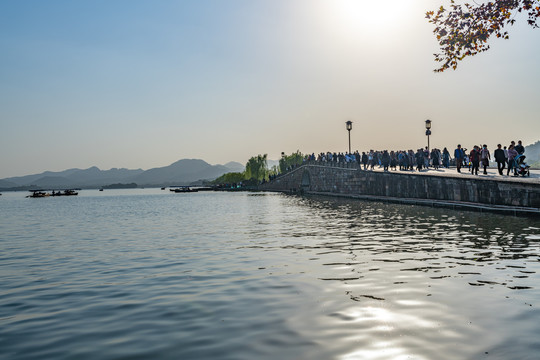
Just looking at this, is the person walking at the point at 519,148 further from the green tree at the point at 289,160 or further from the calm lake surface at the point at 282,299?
the green tree at the point at 289,160

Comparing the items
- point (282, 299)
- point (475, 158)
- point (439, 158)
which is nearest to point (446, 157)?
point (439, 158)

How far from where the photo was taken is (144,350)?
5957 millimetres

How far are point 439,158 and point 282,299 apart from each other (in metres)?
40.5

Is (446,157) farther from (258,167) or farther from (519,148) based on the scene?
(258,167)

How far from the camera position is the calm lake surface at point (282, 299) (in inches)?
235

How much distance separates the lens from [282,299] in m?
8.55

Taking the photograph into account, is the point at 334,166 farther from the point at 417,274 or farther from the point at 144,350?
the point at 144,350

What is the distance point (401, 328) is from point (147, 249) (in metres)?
11.7

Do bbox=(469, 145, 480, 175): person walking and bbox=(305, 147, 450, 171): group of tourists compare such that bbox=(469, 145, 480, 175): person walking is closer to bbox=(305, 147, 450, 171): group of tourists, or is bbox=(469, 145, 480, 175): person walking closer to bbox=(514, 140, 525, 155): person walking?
bbox=(514, 140, 525, 155): person walking

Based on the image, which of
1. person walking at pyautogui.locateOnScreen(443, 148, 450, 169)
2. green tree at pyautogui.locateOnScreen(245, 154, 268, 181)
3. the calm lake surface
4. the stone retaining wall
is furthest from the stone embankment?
green tree at pyautogui.locateOnScreen(245, 154, 268, 181)

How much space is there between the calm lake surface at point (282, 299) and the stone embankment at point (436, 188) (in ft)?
18.6

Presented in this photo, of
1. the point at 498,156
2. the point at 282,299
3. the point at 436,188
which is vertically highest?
the point at 498,156

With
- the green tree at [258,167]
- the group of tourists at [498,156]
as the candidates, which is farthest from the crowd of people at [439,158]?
the green tree at [258,167]

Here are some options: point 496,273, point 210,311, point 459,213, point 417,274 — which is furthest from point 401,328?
point 459,213
